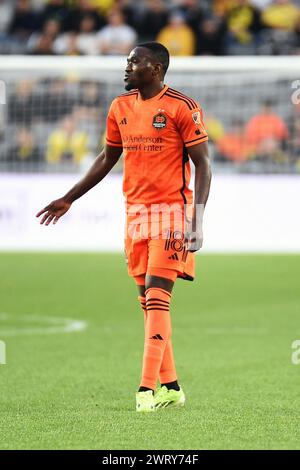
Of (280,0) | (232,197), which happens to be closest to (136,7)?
(280,0)

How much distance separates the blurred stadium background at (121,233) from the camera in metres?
6.96

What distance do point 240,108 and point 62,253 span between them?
391 centimetres

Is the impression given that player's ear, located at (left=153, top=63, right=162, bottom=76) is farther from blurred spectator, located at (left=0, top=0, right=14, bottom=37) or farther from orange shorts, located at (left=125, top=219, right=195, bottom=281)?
blurred spectator, located at (left=0, top=0, right=14, bottom=37)

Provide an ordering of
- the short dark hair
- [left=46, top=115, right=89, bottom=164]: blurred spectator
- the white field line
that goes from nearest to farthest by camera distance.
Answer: the short dark hair
the white field line
[left=46, top=115, right=89, bottom=164]: blurred spectator

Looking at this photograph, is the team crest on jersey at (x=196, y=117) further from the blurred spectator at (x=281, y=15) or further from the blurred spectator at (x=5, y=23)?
the blurred spectator at (x=5, y=23)

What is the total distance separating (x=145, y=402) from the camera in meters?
6.82

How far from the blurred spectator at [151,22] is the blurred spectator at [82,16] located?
76cm

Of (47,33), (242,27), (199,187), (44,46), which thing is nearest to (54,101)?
(44,46)

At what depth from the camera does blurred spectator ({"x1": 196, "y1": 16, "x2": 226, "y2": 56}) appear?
21.6m

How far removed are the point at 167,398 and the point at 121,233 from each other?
11497 mm

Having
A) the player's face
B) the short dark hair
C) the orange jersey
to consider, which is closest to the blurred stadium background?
the orange jersey

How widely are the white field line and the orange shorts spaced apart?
459cm

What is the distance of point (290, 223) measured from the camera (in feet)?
58.8

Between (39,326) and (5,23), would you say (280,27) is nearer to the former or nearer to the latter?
(5,23)
